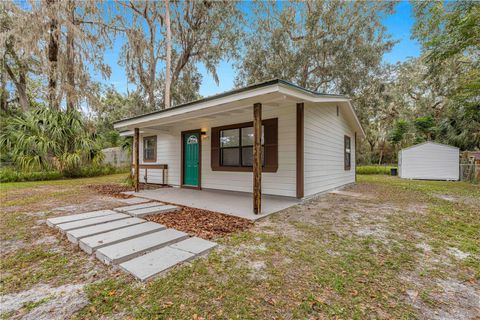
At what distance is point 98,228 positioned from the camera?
3209 mm

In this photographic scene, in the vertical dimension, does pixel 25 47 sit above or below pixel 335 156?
above

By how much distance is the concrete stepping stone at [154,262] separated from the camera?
2066 mm

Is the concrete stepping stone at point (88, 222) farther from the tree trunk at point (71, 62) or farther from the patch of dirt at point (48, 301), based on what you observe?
the tree trunk at point (71, 62)

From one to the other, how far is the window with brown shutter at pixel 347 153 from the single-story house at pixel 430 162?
19.2 ft

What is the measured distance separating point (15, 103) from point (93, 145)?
33.2ft

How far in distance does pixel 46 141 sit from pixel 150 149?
15.1 feet

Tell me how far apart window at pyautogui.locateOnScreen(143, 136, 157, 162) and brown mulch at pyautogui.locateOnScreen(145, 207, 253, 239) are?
5.48 metres

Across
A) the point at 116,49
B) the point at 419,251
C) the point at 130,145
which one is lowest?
the point at 419,251

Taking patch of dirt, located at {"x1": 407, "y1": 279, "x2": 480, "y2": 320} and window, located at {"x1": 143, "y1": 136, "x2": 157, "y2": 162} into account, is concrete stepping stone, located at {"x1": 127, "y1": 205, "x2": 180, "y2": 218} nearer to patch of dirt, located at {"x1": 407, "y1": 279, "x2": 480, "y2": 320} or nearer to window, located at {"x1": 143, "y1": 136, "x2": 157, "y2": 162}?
patch of dirt, located at {"x1": 407, "y1": 279, "x2": 480, "y2": 320}

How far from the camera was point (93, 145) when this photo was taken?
10.8m

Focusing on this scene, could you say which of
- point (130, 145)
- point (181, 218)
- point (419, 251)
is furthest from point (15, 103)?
point (419, 251)

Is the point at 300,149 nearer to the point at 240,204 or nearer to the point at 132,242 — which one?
the point at 240,204

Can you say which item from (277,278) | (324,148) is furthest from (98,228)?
(324,148)

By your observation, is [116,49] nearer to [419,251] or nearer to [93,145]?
[93,145]
